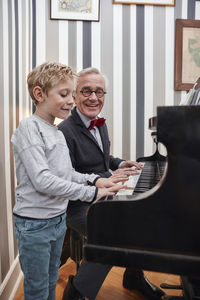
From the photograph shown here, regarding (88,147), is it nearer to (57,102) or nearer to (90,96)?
(90,96)

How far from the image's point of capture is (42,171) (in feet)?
3.00

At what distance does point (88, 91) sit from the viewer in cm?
165

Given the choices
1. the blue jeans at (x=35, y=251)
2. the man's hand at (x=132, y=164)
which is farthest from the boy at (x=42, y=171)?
the man's hand at (x=132, y=164)

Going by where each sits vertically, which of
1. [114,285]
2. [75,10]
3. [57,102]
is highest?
[75,10]

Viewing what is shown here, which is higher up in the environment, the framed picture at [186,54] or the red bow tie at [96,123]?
the framed picture at [186,54]

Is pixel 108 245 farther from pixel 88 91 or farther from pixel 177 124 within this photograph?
pixel 88 91

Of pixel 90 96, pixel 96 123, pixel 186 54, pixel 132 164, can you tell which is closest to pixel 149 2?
pixel 186 54

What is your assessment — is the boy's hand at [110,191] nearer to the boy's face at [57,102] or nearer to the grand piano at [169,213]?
the grand piano at [169,213]

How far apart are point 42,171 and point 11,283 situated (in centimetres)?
108

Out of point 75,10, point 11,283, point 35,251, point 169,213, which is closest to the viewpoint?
point 169,213

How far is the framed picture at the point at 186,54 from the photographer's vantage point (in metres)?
2.76

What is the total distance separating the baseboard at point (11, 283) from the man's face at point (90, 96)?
3.79ft

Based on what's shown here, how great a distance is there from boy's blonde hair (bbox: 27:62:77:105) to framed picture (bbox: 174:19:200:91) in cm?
207

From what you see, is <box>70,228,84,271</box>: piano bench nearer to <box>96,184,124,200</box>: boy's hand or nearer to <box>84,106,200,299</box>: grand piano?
<box>96,184,124,200</box>: boy's hand
